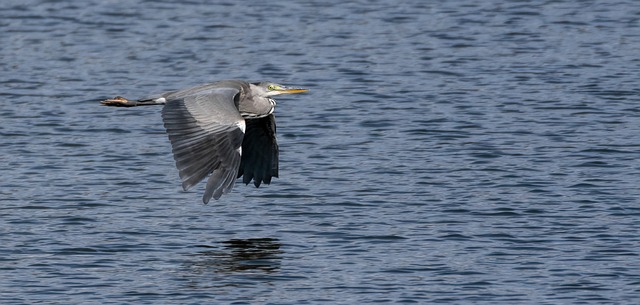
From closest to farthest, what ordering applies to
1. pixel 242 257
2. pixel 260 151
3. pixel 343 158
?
pixel 242 257, pixel 260 151, pixel 343 158

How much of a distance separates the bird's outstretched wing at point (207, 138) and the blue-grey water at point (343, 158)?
774 millimetres

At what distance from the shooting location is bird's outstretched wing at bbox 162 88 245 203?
10.5 m

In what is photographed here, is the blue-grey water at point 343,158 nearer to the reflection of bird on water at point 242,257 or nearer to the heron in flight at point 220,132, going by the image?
the reflection of bird on water at point 242,257

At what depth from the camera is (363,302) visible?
10.0 metres

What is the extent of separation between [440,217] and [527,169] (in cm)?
208

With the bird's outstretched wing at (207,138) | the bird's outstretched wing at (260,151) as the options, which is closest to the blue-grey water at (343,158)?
the bird's outstretched wing at (260,151)

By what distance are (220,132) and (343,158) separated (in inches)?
162

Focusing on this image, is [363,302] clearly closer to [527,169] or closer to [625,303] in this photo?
[625,303]

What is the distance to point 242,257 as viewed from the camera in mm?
11258

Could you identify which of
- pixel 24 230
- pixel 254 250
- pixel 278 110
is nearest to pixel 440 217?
pixel 254 250

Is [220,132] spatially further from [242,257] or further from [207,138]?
[242,257]

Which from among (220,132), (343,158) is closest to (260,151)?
(220,132)

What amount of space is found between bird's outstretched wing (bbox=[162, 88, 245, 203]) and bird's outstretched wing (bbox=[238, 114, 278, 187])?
0.93 m

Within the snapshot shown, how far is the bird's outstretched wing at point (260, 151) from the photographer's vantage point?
12.4 meters
